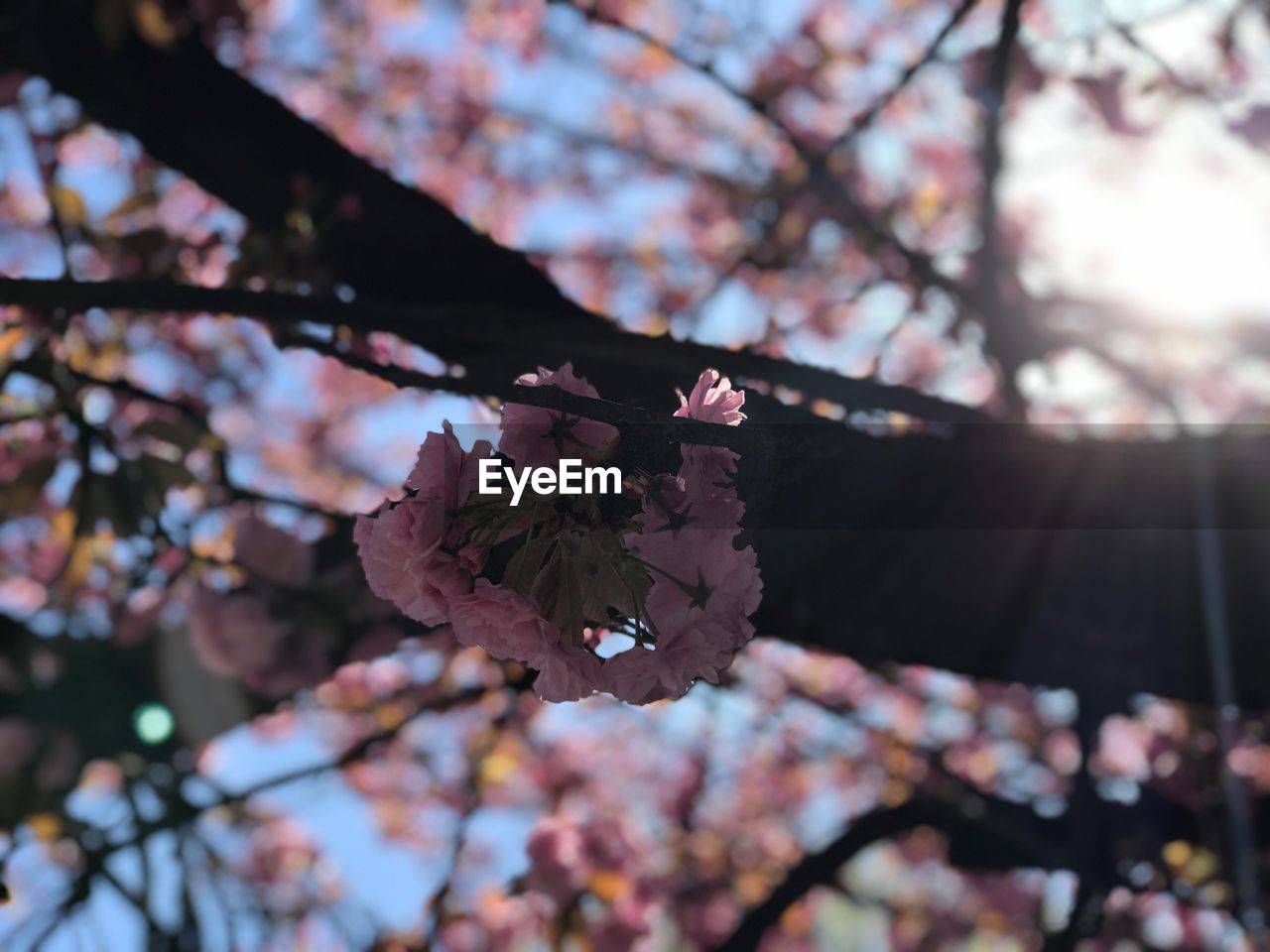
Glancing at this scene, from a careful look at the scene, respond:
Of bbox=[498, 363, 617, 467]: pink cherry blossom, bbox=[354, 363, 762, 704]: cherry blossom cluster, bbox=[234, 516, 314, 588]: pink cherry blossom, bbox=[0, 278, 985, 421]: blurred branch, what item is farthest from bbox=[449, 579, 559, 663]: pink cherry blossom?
bbox=[234, 516, 314, 588]: pink cherry blossom

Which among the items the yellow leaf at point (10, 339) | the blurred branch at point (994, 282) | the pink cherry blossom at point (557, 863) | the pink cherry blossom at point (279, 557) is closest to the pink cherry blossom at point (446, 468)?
the yellow leaf at point (10, 339)

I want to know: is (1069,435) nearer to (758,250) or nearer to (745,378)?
(745,378)

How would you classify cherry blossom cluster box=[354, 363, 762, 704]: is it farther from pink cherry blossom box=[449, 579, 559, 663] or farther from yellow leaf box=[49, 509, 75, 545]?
yellow leaf box=[49, 509, 75, 545]

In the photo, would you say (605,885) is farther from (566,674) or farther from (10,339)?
(566,674)

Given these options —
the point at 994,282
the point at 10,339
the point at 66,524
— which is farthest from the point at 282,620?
the point at 994,282

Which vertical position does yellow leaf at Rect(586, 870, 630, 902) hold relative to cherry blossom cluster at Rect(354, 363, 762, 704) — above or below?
below

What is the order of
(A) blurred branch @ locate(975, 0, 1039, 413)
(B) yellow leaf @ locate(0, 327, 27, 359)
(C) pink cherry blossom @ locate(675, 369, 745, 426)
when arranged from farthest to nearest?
1. (A) blurred branch @ locate(975, 0, 1039, 413)
2. (B) yellow leaf @ locate(0, 327, 27, 359)
3. (C) pink cherry blossom @ locate(675, 369, 745, 426)
